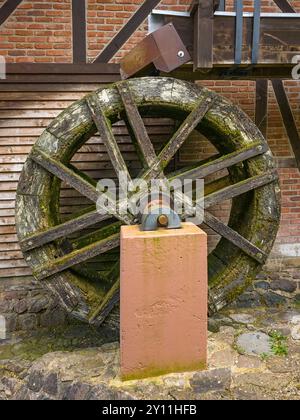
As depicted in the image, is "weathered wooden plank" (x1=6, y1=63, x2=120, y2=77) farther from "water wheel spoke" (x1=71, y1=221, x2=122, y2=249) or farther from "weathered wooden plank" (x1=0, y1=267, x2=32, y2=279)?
"weathered wooden plank" (x1=0, y1=267, x2=32, y2=279)

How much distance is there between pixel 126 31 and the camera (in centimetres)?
410

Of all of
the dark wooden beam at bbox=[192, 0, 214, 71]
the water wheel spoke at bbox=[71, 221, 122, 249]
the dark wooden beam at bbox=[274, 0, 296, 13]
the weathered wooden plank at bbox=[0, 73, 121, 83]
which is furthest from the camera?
the dark wooden beam at bbox=[274, 0, 296, 13]

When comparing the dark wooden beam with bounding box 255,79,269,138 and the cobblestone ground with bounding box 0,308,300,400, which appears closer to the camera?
the cobblestone ground with bounding box 0,308,300,400

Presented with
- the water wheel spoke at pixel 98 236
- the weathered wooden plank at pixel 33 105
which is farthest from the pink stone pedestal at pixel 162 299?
the weathered wooden plank at pixel 33 105

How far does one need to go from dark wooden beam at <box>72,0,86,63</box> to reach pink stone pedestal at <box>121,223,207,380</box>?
2.38 meters

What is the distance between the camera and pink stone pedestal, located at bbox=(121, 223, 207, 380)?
2393 mm

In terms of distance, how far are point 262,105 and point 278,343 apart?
2667 mm

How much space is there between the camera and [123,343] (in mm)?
2500

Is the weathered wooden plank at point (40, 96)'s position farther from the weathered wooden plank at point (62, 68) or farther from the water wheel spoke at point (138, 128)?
the water wheel spoke at point (138, 128)

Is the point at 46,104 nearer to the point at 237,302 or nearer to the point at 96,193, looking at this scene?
the point at 96,193

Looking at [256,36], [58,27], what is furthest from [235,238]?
[58,27]

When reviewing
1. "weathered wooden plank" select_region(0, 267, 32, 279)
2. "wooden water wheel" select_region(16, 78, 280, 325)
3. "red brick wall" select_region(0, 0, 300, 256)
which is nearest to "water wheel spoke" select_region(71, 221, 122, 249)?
"wooden water wheel" select_region(16, 78, 280, 325)

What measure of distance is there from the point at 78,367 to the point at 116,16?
3491mm

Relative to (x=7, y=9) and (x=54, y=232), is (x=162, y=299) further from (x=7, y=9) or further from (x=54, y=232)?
(x=7, y=9)
